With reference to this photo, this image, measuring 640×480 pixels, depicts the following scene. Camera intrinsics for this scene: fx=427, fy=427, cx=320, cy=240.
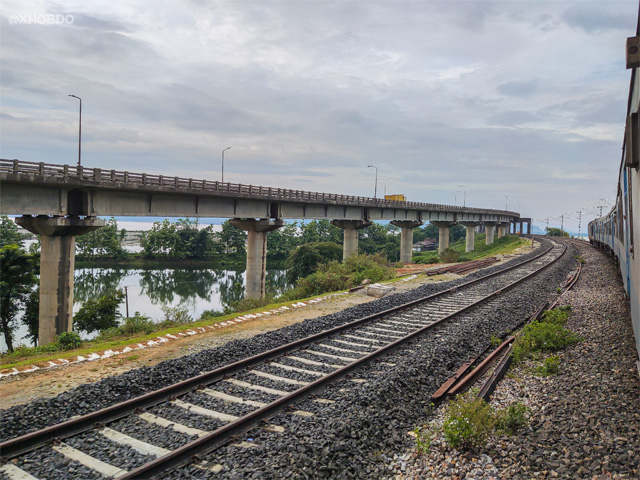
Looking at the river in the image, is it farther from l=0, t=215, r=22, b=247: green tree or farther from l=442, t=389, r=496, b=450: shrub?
l=442, t=389, r=496, b=450: shrub

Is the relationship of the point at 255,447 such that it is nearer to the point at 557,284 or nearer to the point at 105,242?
the point at 557,284

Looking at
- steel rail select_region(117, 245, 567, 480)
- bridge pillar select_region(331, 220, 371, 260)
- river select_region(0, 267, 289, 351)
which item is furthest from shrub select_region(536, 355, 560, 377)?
bridge pillar select_region(331, 220, 371, 260)

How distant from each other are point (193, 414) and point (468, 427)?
15.0 ft

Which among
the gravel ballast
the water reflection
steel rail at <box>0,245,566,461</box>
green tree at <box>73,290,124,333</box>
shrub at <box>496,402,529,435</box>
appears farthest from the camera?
the water reflection

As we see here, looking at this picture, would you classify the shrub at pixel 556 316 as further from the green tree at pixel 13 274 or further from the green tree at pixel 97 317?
the green tree at pixel 13 274

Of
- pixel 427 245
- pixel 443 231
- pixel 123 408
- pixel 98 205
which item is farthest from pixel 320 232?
pixel 123 408

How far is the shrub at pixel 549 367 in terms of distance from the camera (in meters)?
9.23

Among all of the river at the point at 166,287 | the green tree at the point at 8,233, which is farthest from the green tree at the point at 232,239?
the green tree at the point at 8,233

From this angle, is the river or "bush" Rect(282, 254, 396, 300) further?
the river

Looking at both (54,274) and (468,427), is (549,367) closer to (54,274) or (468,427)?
(468,427)

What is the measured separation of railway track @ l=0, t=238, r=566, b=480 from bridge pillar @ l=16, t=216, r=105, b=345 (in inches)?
621

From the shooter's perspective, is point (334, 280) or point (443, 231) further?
point (443, 231)

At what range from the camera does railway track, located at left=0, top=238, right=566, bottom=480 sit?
6.04 metres

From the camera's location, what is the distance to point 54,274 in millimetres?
21141
